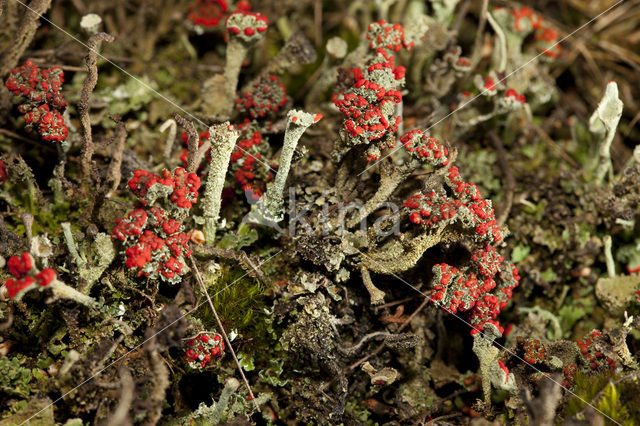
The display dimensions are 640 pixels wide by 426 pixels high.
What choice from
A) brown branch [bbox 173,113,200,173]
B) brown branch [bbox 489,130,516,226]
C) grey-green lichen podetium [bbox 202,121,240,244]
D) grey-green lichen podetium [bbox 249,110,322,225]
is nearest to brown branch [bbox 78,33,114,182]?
brown branch [bbox 173,113,200,173]

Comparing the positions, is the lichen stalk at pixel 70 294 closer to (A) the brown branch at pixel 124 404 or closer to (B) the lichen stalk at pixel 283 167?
(A) the brown branch at pixel 124 404

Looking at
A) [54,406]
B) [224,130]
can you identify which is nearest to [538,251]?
[224,130]

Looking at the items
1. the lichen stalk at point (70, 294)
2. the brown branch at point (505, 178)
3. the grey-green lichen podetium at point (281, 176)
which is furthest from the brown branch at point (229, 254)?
the brown branch at point (505, 178)

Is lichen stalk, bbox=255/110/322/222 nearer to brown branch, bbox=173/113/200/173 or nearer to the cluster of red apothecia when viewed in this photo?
brown branch, bbox=173/113/200/173

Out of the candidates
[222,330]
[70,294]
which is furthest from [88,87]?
[222,330]

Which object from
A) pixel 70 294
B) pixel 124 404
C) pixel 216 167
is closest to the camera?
pixel 124 404

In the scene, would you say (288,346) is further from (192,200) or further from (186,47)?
(186,47)

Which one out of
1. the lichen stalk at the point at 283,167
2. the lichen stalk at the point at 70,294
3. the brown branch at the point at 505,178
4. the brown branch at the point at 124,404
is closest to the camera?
the brown branch at the point at 124,404

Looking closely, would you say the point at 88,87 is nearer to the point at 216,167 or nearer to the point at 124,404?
the point at 216,167
